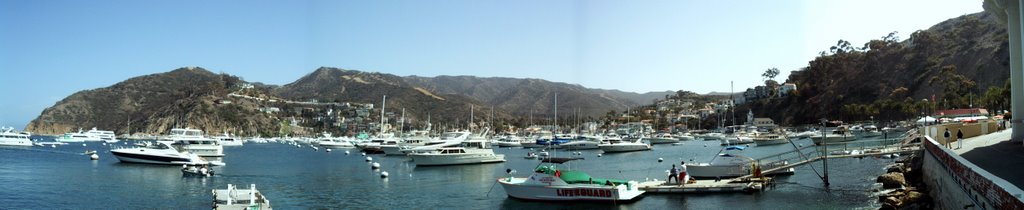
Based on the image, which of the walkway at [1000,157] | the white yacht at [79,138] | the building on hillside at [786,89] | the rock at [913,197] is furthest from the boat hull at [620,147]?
the building on hillside at [786,89]

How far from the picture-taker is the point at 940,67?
134625 millimetres

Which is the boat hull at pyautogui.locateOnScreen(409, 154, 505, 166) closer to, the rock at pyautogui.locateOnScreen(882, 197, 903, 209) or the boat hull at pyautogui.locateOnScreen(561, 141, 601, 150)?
the boat hull at pyautogui.locateOnScreen(561, 141, 601, 150)

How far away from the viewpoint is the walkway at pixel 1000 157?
18.0 m

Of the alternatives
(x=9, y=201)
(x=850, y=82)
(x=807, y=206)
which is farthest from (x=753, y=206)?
(x=850, y=82)

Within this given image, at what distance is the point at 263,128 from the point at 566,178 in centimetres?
18314

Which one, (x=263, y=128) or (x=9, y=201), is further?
(x=263, y=128)

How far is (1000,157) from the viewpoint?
22.8 metres

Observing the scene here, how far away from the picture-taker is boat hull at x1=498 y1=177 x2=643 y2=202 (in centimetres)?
2855

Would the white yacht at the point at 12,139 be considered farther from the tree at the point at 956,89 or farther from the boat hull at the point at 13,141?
the tree at the point at 956,89

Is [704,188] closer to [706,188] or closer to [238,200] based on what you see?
[706,188]

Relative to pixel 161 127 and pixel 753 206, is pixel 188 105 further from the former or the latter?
pixel 753 206

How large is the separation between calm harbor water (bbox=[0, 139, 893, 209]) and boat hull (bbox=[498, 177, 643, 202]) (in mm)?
363

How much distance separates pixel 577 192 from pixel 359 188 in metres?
15.9

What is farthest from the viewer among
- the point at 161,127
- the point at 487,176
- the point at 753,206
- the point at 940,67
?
the point at 161,127
